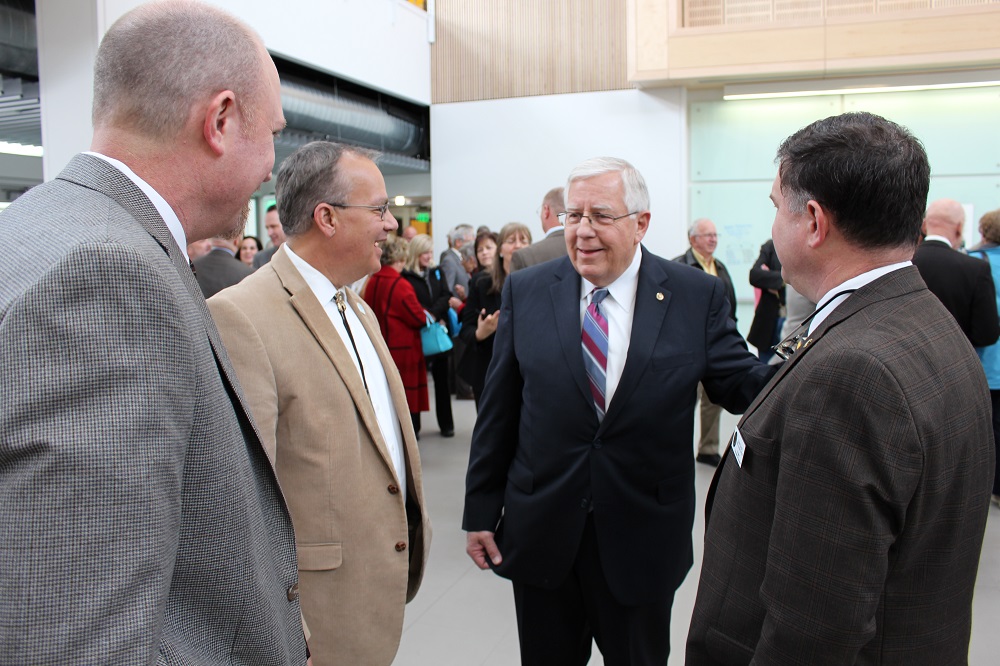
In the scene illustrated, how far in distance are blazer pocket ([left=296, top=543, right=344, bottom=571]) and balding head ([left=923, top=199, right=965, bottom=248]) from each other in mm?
4108

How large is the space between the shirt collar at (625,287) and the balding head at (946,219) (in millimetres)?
3135

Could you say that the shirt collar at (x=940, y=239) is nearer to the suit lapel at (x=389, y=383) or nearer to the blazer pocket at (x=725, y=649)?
the suit lapel at (x=389, y=383)

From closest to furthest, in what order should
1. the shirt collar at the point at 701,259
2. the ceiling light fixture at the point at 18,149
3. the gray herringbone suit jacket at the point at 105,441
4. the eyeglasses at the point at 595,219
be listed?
the gray herringbone suit jacket at the point at 105,441 < the eyeglasses at the point at 595,219 < the shirt collar at the point at 701,259 < the ceiling light fixture at the point at 18,149

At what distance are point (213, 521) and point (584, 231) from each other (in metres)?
1.40

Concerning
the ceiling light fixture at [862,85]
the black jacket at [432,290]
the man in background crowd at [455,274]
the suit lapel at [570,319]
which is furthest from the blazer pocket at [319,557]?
the ceiling light fixture at [862,85]

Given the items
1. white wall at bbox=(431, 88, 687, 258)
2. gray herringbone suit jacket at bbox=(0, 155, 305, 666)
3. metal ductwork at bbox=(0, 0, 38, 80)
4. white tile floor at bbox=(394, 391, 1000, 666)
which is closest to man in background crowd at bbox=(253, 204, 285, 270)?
metal ductwork at bbox=(0, 0, 38, 80)

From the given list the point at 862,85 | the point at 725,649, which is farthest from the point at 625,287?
the point at 862,85

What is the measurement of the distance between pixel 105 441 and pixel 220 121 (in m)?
0.49

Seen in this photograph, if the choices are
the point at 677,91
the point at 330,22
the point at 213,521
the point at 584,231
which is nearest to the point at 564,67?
the point at 677,91

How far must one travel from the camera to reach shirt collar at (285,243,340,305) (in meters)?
1.98

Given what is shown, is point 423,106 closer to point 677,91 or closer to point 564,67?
point 564,67

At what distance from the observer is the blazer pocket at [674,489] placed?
2.07m

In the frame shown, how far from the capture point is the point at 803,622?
1.22 metres

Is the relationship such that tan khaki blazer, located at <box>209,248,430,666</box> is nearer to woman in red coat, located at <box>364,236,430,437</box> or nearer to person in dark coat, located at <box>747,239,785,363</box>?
woman in red coat, located at <box>364,236,430,437</box>
